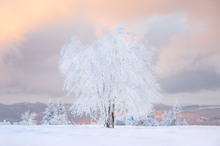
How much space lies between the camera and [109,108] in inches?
1538

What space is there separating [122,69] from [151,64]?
12.5 ft

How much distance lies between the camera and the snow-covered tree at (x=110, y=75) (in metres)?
37.7

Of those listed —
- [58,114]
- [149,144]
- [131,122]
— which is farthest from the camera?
[58,114]

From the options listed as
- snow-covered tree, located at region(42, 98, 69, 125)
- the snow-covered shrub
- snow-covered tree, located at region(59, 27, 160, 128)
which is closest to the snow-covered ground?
snow-covered tree, located at region(59, 27, 160, 128)

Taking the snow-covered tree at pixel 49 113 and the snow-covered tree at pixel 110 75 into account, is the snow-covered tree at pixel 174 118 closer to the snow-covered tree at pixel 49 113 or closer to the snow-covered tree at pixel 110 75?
the snow-covered tree at pixel 49 113

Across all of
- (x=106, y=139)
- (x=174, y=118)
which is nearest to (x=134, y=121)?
(x=174, y=118)

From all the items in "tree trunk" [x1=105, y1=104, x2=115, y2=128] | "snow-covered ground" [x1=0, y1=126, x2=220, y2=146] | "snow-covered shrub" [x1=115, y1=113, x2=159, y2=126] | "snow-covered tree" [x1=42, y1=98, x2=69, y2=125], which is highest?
"snow-covered tree" [x1=42, y1=98, x2=69, y2=125]

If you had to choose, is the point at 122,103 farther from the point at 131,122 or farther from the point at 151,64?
the point at 131,122

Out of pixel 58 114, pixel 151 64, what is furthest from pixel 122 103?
pixel 58 114

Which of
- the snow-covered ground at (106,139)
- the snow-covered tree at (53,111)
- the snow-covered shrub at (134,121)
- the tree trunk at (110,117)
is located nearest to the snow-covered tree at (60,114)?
the snow-covered tree at (53,111)

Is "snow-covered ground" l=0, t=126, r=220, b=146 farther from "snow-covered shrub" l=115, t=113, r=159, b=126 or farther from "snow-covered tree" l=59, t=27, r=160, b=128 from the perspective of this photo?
"snow-covered shrub" l=115, t=113, r=159, b=126

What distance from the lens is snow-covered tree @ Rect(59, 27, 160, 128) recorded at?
37656 mm

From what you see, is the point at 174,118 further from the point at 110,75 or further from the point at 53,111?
the point at 110,75

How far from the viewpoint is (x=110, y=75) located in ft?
124
